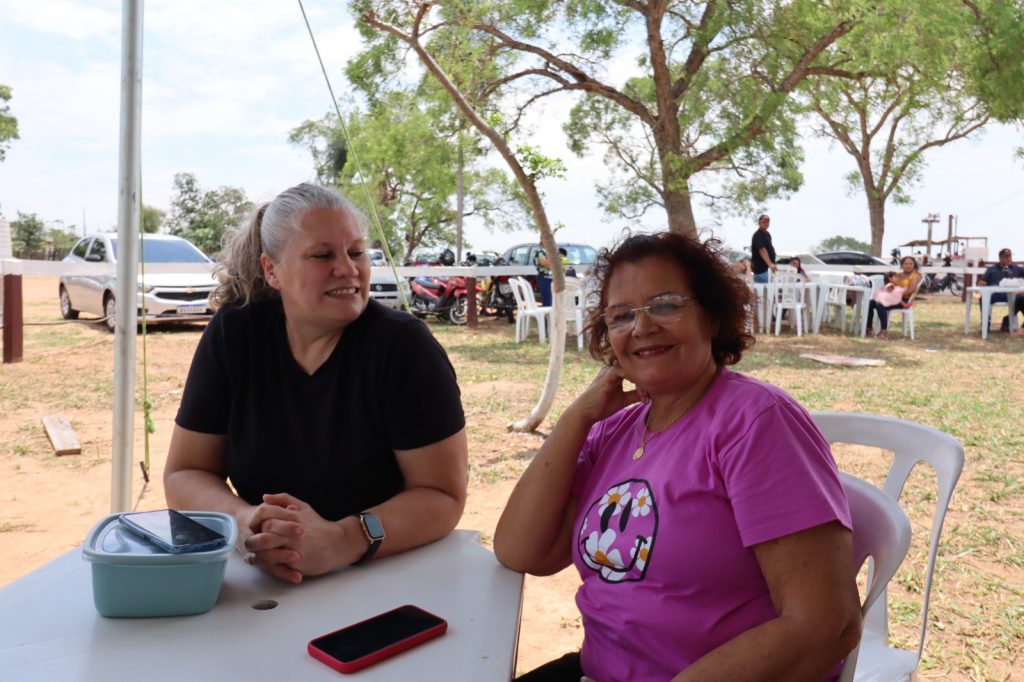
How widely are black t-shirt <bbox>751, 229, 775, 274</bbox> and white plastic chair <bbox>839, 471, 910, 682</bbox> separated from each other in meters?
11.7

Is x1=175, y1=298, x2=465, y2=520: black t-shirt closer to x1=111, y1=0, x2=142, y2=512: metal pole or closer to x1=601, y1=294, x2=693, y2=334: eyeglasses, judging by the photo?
x1=601, y1=294, x2=693, y2=334: eyeglasses

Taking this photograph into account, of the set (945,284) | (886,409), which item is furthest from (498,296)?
(945,284)

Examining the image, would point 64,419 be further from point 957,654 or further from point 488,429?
point 957,654

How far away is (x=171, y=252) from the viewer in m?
12.4

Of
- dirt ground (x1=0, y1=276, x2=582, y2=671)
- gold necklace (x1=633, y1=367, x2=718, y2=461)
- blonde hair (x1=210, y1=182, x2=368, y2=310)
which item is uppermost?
blonde hair (x1=210, y1=182, x2=368, y2=310)

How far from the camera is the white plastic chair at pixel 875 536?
1.39 m

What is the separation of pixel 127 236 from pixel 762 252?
1148 cm

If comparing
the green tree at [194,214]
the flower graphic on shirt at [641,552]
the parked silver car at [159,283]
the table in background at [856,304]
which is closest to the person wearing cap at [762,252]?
the table in background at [856,304]

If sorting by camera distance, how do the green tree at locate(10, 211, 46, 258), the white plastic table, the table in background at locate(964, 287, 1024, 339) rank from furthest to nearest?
the green tree at locate(10, 211, 46, 258) < the table in background at locate(964, 287, 1024, 339) < the white plastic table

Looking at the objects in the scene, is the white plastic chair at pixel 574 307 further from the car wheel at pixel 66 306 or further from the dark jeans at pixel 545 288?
the car wheel at pixel 66 306

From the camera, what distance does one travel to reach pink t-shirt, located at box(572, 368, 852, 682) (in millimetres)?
1291

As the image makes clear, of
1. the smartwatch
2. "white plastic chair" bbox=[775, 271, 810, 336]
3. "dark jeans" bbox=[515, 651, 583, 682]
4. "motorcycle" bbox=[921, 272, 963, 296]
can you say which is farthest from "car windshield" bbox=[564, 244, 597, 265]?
the smartwatch

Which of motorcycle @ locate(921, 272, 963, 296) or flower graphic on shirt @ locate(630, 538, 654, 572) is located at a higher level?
motorcycle @ locate(921, 272, 963, 296)

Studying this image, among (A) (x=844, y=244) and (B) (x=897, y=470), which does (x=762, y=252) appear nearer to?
(B) (x=897, y=470)
